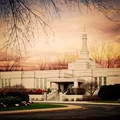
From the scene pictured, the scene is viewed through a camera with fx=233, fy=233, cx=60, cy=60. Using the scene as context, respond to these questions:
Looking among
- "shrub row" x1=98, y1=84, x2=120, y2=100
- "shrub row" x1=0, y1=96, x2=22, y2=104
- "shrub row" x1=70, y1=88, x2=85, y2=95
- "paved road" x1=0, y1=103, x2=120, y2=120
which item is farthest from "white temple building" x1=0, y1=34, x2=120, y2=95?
"paved road" x1=0, y1=103, x2=120, y2=120

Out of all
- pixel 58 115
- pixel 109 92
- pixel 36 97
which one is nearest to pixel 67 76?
pixel 36 97

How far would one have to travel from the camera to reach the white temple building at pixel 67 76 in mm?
58250

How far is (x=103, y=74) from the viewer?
196ft

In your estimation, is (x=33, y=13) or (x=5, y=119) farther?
(x=5, y=119)

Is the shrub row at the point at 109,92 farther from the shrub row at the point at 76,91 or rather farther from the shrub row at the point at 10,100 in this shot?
the shrub row at the point at 10,100

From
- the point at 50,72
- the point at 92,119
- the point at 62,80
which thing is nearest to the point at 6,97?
the point at 92,119

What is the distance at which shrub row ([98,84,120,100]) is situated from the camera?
44.1m

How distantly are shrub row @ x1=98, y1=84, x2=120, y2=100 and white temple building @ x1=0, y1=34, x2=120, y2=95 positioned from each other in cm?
1087

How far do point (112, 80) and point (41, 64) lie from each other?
162ft

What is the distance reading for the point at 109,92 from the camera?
147ft

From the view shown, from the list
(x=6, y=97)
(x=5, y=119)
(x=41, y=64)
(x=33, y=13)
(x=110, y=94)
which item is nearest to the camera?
(x=33, y=13)

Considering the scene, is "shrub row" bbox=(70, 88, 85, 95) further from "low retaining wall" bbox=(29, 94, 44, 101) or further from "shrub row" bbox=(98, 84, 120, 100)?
"low retaining wall" bbox=(29, 94, 44, 101)

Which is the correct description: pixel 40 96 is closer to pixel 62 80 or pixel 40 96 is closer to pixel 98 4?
pixel 62 80

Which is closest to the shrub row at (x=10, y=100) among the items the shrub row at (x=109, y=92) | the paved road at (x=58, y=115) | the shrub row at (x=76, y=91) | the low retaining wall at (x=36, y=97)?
the paved road at (x=58, y=115)
